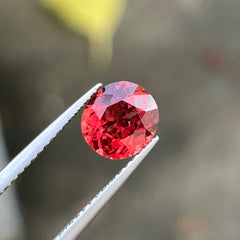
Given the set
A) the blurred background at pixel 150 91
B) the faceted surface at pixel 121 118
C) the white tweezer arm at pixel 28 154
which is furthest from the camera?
the blurred background at pixel 150 91

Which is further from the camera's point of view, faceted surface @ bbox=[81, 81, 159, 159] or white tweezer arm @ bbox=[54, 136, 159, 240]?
faceted surface @ bbox=[81, 81, 159, 159]

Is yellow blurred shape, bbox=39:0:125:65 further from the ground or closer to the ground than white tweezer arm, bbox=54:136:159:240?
further from the ground

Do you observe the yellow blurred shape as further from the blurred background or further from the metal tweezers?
the metal tweezers

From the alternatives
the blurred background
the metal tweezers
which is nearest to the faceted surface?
the metal tweezers

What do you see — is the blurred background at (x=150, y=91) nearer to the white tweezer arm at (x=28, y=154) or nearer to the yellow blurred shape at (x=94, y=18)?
the yellow blurred shape at (x=94, y=18)

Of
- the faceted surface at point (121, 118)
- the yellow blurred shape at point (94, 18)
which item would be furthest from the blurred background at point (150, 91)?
the faceted surface at point (121, 118)

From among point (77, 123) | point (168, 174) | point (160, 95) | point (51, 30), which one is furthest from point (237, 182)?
point (51, 30)
